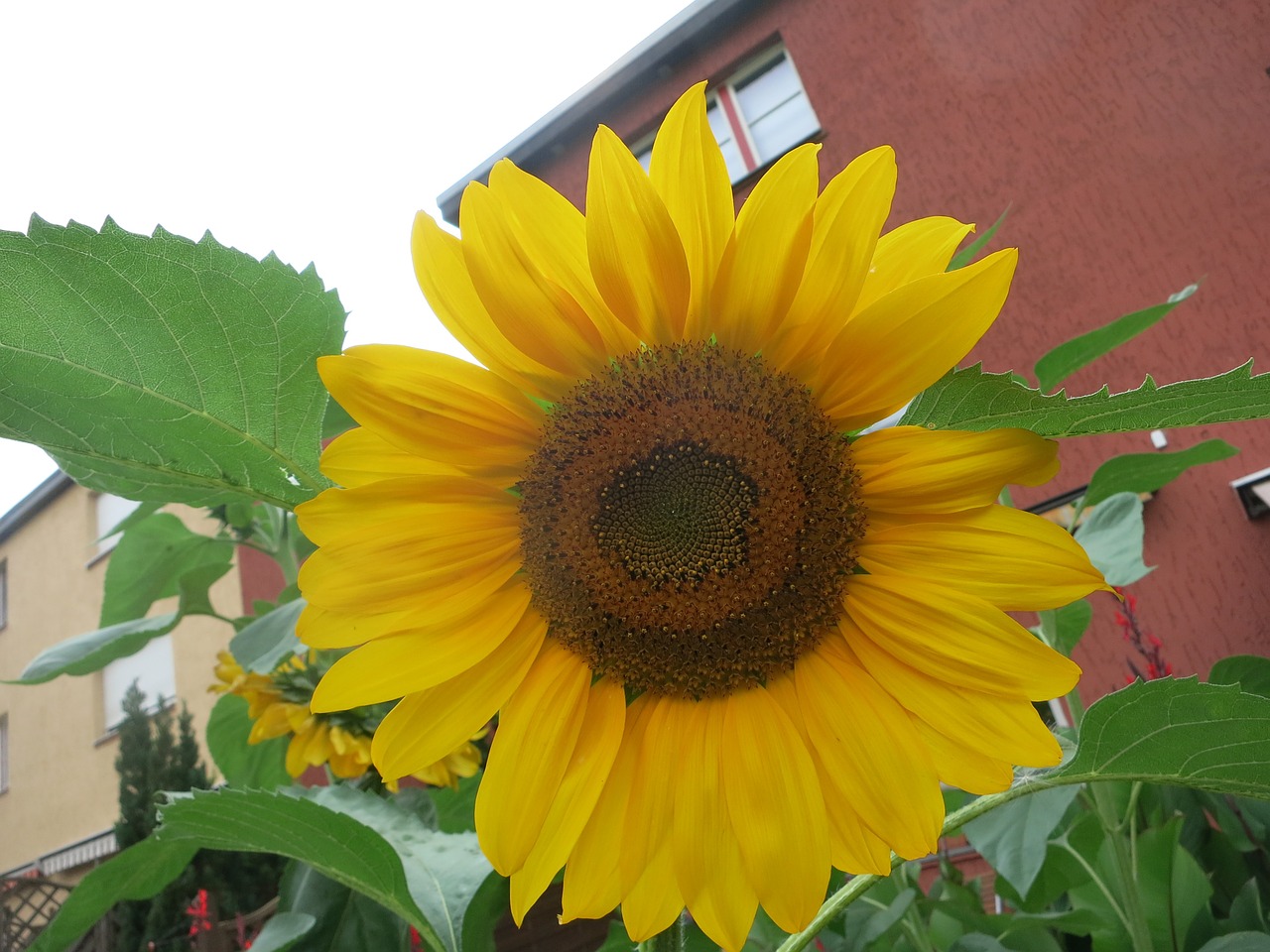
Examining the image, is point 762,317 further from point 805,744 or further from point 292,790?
point 292,790

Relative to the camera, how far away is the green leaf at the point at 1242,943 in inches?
33.1

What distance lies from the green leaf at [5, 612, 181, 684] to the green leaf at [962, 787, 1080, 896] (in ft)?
3.25

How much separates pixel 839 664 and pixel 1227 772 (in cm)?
29

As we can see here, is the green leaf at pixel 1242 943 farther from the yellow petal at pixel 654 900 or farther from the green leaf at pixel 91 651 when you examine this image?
the green leaf at pixel 91 651

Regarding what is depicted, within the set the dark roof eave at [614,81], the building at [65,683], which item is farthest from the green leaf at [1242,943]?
the building at [65,683]

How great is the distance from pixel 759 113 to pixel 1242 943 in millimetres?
6986

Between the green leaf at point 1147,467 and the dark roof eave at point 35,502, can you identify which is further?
the dark roof eave at point 35,502

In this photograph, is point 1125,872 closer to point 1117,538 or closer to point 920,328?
point 1117,538

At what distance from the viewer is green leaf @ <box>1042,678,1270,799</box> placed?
60 centimetres

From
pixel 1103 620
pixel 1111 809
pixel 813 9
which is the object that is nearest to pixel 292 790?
pixel 1111 809

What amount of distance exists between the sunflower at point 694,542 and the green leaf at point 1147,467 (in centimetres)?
80

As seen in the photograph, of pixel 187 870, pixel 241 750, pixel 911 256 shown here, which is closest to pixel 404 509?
pixel 911 256

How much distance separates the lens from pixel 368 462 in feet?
1.92

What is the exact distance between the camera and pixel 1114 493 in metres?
1.37
